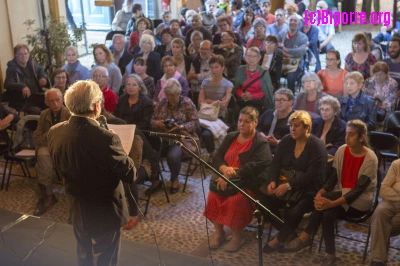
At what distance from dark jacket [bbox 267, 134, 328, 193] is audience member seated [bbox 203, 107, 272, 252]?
147 millimetres

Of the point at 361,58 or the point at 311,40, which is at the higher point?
the point at 311,40

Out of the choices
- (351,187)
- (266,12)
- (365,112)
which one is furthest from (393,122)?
(266,12)

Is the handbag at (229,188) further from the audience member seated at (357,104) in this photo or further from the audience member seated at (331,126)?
the audience member seated at (357,104)

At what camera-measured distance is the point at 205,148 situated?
638cm

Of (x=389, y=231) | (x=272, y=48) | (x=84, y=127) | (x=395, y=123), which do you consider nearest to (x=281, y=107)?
(x=395, y=123)

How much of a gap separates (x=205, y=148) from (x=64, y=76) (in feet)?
5.86

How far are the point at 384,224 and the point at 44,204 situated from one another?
2.96 metres

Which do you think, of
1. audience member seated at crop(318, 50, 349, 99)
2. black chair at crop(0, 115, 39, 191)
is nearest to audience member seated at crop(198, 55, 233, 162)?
audience member seated at crop(318, 50, 349, 99)

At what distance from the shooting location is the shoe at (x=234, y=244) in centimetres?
424

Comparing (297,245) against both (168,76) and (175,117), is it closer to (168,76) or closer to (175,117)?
(175,117)

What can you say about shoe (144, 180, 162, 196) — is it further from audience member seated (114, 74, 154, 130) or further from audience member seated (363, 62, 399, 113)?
audience member seated (363, 62, 399, 113)

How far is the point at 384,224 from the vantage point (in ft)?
12.6

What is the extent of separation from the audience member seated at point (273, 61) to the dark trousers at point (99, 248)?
472 cm

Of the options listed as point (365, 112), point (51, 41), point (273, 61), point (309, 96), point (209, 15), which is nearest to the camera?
point (365, 112)
